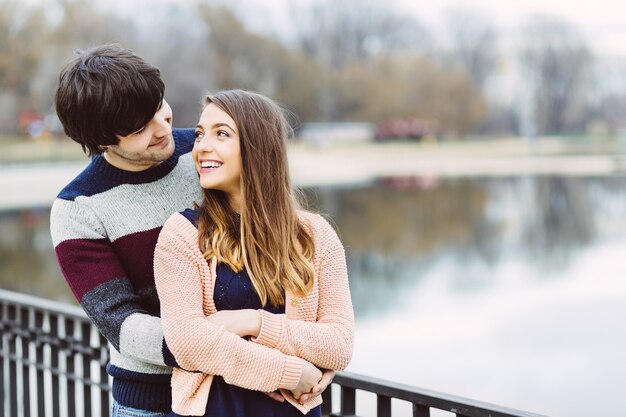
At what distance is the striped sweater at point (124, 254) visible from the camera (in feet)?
6.40

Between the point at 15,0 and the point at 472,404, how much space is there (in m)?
58.0

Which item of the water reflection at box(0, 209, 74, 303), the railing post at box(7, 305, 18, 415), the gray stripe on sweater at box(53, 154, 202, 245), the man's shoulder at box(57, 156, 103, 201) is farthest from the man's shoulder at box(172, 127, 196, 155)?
the water reflection at box(0, 209, 74, 303)

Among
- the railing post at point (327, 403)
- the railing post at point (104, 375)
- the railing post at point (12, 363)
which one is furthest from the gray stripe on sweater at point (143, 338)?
the railing post at point (12, 363)

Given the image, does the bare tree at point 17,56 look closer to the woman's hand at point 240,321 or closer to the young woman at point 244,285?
the young woman at point 244,285

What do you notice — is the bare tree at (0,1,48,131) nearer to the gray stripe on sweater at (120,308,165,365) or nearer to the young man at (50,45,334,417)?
the young man at (50,45,334,417)

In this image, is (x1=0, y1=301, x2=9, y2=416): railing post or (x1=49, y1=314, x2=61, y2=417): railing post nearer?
(x1=49, y1=314, x2=61, y2=417): railing post

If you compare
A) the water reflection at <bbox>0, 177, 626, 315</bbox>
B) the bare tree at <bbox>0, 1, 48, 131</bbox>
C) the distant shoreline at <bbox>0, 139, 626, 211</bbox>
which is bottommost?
the distant shoreline at <bbox>0, 139, 626, 211</bbox>

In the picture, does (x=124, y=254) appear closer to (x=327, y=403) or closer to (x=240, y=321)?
(x=240, y=321)

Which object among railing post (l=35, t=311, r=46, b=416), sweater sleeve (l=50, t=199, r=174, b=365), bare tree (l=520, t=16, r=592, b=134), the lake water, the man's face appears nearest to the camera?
sweater sleeve (l=50, t=199, r=174, b=365)

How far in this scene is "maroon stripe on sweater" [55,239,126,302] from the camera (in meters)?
1.97

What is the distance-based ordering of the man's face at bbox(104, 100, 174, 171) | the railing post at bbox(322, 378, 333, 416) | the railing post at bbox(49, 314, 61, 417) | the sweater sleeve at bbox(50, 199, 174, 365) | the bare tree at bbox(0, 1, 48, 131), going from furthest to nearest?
the bare tree at bbox(0, 1, 48, 131), the railing post at bbox(49, 314, 61, 417), the railing post at bbox(322, 378, 333, 416), the man's face at bbox(104, 100, 174, 171), the sweater sleeve at bbox(50, 199, 174, 365)

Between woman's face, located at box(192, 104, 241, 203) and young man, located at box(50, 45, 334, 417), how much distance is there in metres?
0.16

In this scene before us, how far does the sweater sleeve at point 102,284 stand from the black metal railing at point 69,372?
26.3 inches

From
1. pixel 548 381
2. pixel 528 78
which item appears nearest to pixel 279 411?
pixel 548 381
